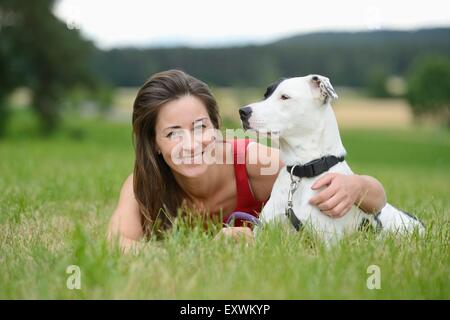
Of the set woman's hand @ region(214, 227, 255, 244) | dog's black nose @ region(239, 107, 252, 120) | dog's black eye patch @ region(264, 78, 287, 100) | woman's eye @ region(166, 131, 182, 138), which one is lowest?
woman's hand @ region(214, 227, 255, 244)

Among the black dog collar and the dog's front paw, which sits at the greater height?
the black dog collar

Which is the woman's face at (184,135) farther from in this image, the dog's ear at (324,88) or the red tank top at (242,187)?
the dog's ear at (324,88)

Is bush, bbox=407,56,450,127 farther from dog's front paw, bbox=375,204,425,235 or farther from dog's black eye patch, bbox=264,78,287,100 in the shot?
dog's black eye patch, bbox=264,78,287,100

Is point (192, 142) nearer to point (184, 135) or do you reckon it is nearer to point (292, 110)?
point (184, 135)

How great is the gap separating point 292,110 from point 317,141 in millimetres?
266

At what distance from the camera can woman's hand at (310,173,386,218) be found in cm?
365

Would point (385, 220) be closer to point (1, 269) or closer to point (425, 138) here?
point (1, 269)

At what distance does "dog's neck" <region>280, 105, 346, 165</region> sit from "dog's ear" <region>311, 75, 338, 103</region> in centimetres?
10

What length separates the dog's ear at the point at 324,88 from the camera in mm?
3820

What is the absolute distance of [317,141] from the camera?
3.87 m

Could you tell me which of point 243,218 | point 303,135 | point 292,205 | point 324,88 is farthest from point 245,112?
point 243,218

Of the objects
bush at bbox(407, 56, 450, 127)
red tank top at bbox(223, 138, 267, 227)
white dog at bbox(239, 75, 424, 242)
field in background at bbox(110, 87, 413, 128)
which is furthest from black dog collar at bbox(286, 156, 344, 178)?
bush at bbox(407, 56, 450, 127)
